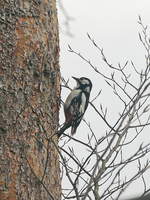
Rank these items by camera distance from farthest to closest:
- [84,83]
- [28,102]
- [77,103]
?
1. [84,83]
2. [77,103]
3. [28,102]

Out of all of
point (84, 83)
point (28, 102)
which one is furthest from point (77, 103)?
point (28, 102)

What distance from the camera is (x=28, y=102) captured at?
252cm

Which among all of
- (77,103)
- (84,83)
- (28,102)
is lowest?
(28,102)

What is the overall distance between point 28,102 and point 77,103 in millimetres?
2911

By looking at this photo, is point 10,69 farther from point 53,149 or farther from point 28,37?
point 53,149

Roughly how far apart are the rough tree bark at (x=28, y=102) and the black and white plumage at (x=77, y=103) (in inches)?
84.0

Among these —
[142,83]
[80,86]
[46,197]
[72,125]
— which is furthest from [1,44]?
[80,86]

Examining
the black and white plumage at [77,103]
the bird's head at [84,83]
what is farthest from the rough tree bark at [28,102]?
the bird's head at [84,83]

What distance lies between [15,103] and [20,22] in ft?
1.62

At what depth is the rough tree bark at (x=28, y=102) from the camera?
232 cm

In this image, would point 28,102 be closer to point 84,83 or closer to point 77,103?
point 77,103

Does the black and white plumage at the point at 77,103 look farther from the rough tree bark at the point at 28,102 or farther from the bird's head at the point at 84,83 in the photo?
the rough tree bark at the point at 28,102

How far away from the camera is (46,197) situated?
7.97ft

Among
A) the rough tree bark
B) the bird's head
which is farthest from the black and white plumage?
the rough tree bark
